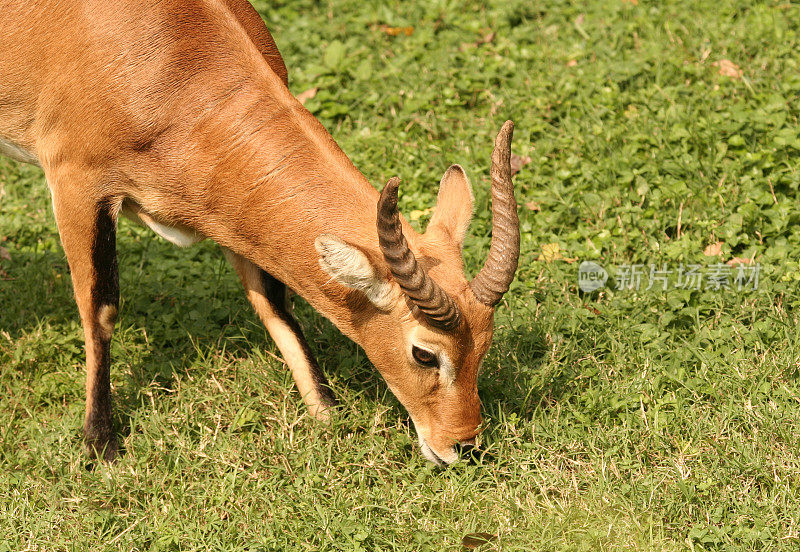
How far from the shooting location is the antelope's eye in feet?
15.5

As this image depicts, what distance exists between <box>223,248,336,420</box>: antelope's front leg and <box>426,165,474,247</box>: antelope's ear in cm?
122

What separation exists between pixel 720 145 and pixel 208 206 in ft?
12.2

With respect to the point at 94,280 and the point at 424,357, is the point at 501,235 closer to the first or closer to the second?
the point at 424,357

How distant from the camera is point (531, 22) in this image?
8820mm

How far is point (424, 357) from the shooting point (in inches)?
186

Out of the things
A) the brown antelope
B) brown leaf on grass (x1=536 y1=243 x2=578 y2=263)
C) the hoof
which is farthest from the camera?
brown leaf on grass (x1=536 y1=243 x2=578 y2=263)

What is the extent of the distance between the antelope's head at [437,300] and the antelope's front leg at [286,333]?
687 mm

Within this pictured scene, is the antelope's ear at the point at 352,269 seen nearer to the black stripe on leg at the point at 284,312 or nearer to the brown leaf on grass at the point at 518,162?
the black stripe on leg at the point at 284,312

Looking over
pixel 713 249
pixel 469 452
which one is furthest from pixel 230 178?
pixel 713 249

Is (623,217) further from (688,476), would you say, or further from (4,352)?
(4,352)

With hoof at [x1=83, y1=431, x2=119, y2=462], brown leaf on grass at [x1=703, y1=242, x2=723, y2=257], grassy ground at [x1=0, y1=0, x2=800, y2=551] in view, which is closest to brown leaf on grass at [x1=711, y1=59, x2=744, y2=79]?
grassy ground at [x1=0, y1=0, x2=800, y2=551]

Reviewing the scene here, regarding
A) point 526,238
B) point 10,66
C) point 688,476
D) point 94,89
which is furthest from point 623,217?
point 10,66

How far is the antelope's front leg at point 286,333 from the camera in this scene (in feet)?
18.3

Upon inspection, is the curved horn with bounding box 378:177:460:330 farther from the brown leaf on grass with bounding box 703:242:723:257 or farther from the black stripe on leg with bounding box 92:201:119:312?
the brown leaf on grass with bounding box 703:242:723:257
